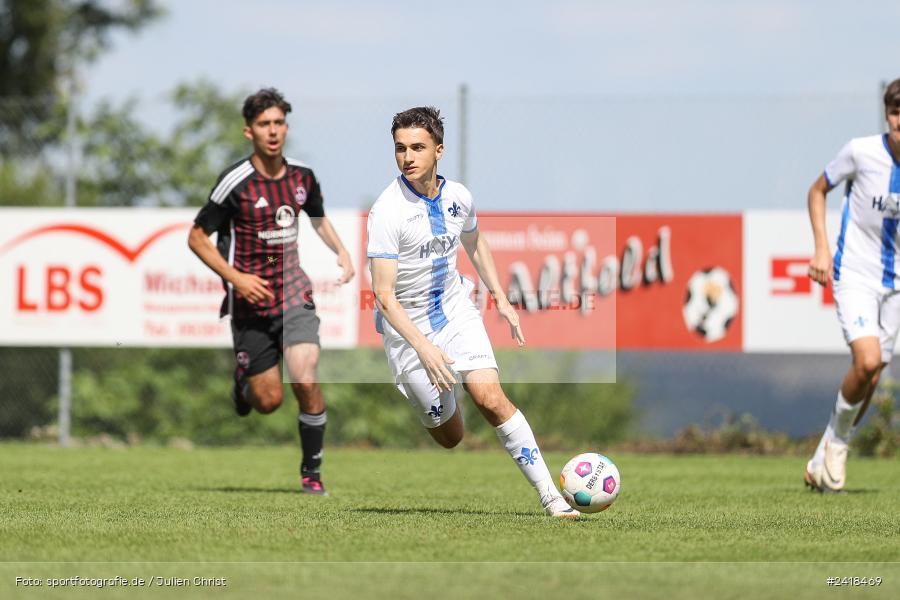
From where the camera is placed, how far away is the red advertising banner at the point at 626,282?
13023 millimetres

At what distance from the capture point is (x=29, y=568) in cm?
466

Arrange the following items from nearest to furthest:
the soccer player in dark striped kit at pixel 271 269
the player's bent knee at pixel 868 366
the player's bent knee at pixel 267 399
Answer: the player's bent knee at pixel 868 366 → the soccer player in dark striped kit at pixel 271 269 → the player's bent knee at pixel 267 399

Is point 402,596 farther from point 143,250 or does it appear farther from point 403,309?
point 143,250

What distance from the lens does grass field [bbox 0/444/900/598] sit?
437cm

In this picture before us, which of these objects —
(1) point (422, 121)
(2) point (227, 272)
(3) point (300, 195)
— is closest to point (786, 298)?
(3) point (300, 195)

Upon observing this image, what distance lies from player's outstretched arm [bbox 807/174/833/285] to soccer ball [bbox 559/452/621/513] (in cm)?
194

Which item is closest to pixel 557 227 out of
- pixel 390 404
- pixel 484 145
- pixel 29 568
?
pixel 484 145

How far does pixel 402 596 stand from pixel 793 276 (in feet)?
31.3

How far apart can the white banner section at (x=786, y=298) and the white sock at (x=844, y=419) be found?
186 inches

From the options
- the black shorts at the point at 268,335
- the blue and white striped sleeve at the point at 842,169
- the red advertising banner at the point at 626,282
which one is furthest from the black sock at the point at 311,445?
the red advertising banner at the point at 626,282

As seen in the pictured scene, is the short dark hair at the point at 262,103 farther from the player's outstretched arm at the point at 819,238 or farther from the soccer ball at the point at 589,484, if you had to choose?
the player's outstretched arm at the point at 819,238

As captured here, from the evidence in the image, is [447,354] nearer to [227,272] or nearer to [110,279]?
[227,272]

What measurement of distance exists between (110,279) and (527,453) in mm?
8348

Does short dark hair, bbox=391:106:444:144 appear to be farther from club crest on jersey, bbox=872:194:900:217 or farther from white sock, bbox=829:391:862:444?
white sock, bbox=829:391:862:444
